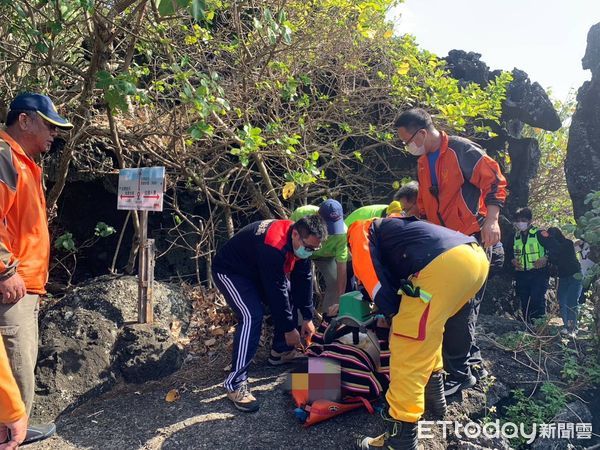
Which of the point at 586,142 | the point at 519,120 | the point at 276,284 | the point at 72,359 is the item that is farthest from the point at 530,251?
the point at 72,359

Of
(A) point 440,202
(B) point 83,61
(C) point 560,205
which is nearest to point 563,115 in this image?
(C) point 560,205

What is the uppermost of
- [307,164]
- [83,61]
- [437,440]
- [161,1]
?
[83,61]

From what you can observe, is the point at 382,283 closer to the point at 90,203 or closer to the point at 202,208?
the point at 202,208

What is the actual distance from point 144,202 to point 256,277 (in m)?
1.36

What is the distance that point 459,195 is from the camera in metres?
3.62

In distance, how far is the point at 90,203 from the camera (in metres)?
6.15

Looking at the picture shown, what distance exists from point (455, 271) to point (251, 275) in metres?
1.65

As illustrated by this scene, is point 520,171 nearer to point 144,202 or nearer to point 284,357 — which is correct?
point 284,357

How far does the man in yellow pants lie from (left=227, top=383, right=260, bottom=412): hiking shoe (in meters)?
0.87

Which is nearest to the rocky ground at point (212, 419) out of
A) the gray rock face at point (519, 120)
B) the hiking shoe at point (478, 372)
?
the hiking shoe at point (478, 372)

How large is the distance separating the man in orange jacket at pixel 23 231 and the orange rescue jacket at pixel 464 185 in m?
2.76

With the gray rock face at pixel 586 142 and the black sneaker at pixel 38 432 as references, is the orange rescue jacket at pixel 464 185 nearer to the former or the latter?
the gray rock face at pixel 586 142

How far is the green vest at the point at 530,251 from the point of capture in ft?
17.9

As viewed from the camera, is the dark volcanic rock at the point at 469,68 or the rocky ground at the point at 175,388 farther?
the dark volcanic rock at the point at 469,68
